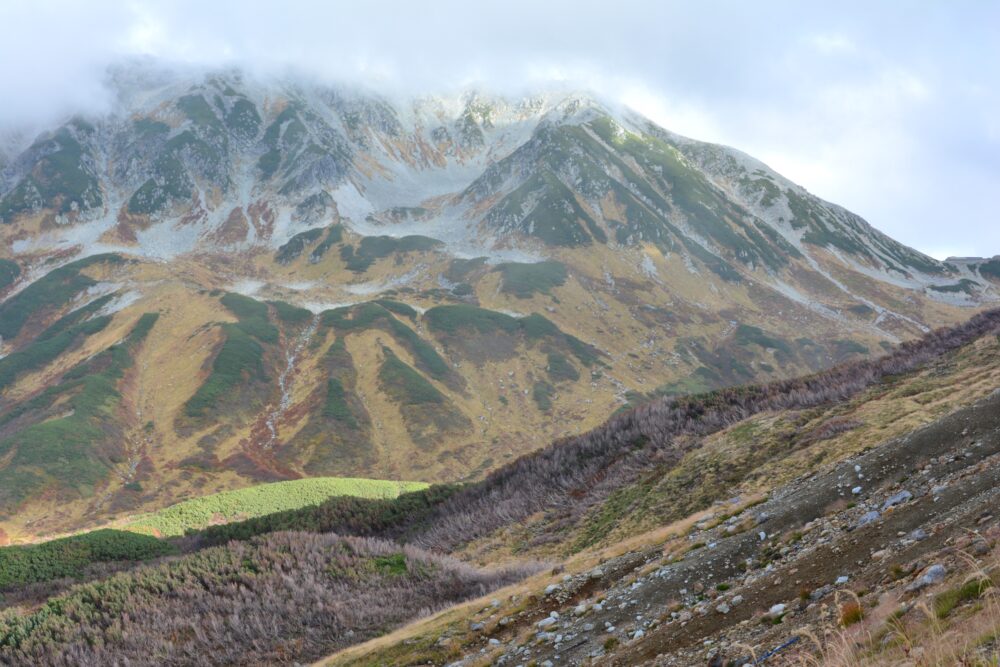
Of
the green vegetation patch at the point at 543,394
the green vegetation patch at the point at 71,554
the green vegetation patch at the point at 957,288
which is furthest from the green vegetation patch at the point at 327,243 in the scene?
the green vegetation patch at the point at 957,288

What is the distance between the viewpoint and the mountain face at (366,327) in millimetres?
83375

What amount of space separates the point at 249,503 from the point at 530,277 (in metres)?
113

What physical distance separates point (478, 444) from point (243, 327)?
55327 mm

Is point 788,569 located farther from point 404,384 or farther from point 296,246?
point 296,246

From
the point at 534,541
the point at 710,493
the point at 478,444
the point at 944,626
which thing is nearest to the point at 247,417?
the point at 478,444

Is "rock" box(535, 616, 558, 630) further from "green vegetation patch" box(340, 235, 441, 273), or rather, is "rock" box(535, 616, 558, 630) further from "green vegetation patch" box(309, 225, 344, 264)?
"green vegetation patch" box(309, 225, 344, 264)

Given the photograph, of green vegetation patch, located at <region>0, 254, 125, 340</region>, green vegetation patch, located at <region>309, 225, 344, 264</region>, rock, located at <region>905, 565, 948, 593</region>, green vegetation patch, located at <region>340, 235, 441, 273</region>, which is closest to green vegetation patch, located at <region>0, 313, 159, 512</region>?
green vegetation patch, located at <region>0, 254, 125, 340</region>

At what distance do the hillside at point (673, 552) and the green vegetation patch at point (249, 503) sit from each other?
6357 mm

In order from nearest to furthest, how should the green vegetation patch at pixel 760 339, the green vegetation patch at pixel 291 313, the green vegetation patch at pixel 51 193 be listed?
the green vegetation patch at pixel 291 313, the green vegetation patch at pixel 760 339, the green vegetation patch at pixel 51 193

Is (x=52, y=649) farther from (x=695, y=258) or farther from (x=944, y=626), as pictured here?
(x=695, y=258)

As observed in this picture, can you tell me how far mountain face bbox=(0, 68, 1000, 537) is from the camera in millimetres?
83375

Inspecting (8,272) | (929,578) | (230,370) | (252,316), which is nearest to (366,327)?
(252,316)

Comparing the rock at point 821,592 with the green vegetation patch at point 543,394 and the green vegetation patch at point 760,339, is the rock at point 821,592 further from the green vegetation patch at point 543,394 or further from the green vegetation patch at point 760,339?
the green vegetation patch at point 760,339

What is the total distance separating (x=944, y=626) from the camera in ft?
15.0
